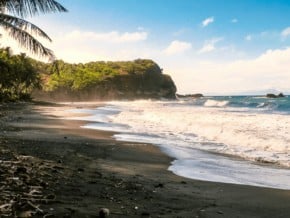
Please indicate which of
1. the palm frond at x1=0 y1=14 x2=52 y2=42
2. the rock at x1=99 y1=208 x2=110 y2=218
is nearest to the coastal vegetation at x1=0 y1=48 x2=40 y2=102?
the palm frond at x1=0 y1=14 x2=52 y2=42

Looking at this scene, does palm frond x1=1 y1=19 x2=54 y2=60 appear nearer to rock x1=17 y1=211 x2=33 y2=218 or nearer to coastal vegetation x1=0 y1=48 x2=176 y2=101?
rock x1=17 y1=211 x2=33 y2=218

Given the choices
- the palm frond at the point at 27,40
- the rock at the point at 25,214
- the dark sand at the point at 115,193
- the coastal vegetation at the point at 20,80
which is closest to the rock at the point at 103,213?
the dark sand at the point at 115,193

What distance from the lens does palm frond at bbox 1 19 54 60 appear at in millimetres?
11633

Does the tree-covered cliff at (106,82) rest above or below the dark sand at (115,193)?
above

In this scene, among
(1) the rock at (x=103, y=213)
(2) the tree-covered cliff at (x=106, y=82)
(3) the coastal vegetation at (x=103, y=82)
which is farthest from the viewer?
(2) the tree-covered cliff at (x=106, y=82)

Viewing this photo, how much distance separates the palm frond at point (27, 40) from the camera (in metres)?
11.6

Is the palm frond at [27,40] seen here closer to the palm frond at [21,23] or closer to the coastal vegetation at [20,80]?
the palm frond at [21,23]

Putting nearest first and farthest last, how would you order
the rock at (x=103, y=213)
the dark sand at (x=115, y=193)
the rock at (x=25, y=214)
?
the rock at (x=25, y=214), the rock at (x=103, y=213), the dark sand at (x=115, y=193)

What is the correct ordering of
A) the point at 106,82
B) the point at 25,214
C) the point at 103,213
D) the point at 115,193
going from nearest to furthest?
the point at 25,214
the point at 103,213
the point at 115,193
the point at 106,82

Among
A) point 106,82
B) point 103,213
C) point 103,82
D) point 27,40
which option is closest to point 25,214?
point 103,213

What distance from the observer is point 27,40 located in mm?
11836

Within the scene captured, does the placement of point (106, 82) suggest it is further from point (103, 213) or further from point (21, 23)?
point (103, 213)

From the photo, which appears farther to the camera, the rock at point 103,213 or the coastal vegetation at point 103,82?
the coastal vegetation at point 103,82

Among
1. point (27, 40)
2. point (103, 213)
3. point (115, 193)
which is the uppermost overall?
point (27, 40)
